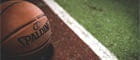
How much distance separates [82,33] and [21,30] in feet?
5.74

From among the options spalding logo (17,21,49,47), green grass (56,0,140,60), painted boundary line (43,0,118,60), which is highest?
spalding logo (17,21,49,47)

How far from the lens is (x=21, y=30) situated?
3818 millimetres

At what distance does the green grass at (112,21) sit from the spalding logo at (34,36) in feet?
4.62

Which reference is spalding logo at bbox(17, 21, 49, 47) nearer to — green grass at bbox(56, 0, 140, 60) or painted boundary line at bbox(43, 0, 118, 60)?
painted boundary line at bbox(43, 0, 118, 60)

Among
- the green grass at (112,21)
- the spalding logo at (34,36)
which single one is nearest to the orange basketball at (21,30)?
the spalding logo at (34,36)

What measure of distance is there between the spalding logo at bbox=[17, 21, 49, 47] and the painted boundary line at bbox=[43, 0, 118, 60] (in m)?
1.15

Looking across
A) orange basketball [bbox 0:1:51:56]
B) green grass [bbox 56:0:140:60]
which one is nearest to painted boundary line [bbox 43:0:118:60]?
green grass [bbox 56:0:140:60]

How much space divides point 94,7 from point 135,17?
0.85m

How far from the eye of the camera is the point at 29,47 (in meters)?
3.85

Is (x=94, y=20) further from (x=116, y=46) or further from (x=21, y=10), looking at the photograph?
(x=21, y=10)

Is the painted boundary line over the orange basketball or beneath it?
beneath

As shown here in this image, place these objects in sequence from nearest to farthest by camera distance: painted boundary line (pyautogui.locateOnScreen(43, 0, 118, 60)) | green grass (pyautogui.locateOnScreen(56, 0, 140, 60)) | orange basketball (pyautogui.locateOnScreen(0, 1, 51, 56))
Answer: orange basketball (pyautogui.locateOnScreen(0, 1, 51, 56))
painted boundary line (pyautogui.locateOnScreen(43, 0, 118, 60))
green grass (pyautogui.locateOnScreen(56, 0, 140, 60))

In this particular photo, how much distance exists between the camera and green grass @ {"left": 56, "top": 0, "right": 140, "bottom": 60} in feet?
16.6

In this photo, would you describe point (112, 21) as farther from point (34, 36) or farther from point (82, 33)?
point (34, 36)
